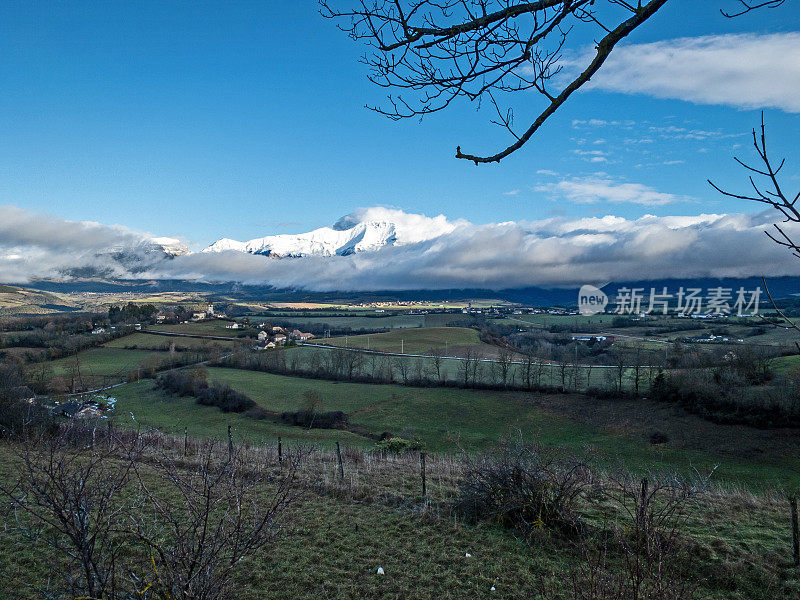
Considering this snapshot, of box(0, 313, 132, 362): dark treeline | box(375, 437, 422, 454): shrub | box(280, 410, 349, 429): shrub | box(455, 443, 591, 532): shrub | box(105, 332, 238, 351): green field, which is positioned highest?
box(455, 443, 591, 532): shrub

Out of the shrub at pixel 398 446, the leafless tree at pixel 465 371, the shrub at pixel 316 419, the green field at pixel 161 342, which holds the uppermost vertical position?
the green field at pixel 161 342

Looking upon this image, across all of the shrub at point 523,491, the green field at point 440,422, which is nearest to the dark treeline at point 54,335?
the green field at point 440,422

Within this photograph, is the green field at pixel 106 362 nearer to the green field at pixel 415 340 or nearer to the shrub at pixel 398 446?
the green field at pixel 415 340

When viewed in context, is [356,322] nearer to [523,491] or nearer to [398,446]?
[398,446]

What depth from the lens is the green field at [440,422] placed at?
88.6 ft

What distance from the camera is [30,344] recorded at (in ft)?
193

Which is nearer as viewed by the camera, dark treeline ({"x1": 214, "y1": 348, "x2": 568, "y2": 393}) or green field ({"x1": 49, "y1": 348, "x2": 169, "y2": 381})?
dark treeline ({"x1": 214, "y1": 348, "x2": 568, "y2": 393})

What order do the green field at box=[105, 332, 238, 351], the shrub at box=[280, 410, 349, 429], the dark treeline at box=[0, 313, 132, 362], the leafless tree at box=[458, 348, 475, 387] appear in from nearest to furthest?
the shrub at box=[280, 410, 349, 429] < the leafless tree at box=[458, 348, 475, 387] < the dark treeline at box=[0, 313, 132, 362] < the green field at box=[105, 332, 238, 351]

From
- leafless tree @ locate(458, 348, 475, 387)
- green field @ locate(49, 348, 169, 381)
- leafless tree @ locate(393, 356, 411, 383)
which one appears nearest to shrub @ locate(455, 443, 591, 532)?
leafless tree @ locate(458, 348, 475, 387)

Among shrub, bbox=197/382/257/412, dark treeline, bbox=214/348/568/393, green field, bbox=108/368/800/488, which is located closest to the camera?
green field, bbox=108/368/800/488

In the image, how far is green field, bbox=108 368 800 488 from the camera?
27.0 metres

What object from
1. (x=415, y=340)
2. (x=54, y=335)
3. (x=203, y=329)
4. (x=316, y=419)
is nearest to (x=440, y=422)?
(x=316, y=419)

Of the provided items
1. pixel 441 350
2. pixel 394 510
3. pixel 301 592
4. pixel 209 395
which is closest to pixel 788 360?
pixel 441 350

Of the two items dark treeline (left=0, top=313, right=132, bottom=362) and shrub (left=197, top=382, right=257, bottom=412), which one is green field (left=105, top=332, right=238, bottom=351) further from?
shrub (left=197, top=382, right=257, bottom=412)
